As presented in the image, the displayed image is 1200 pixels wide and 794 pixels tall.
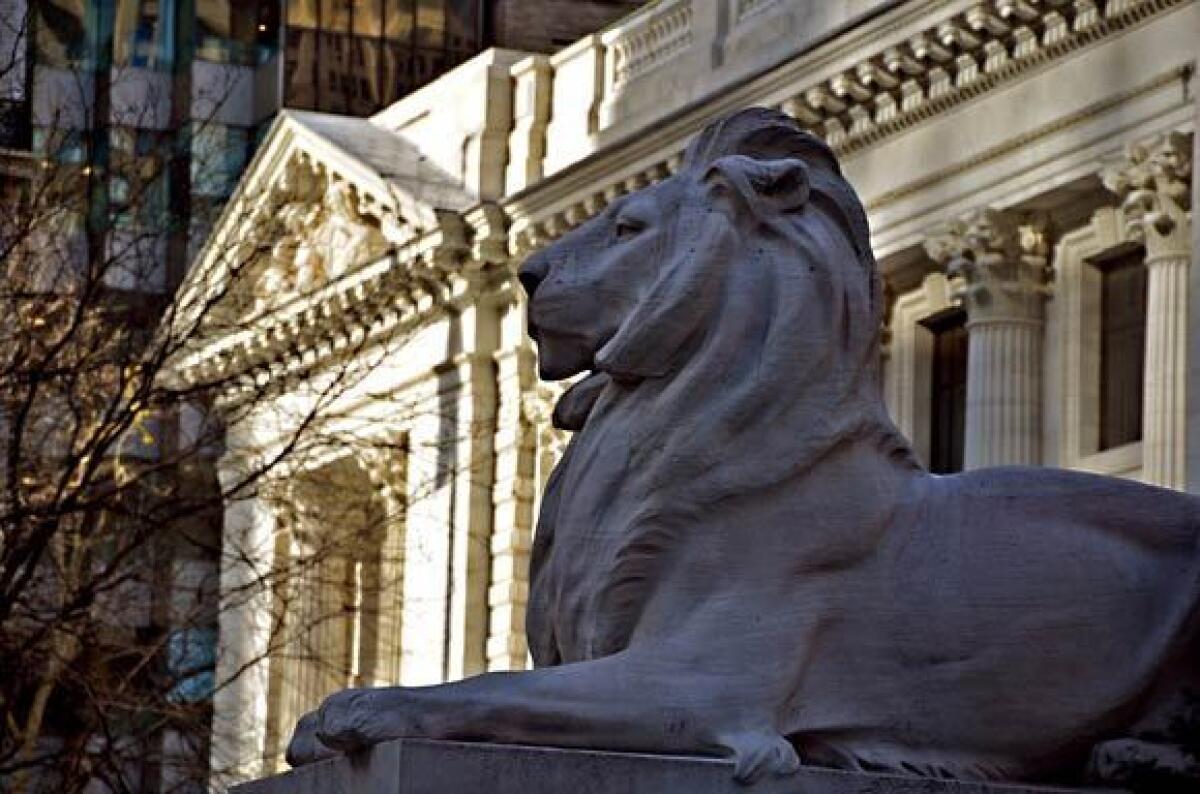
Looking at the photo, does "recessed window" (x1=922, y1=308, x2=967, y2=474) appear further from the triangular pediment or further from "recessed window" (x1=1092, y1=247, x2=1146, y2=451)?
the triangular pediment

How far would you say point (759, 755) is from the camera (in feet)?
22.3

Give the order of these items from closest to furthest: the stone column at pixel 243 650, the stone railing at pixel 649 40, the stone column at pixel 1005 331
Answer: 1. the stone column at pixel 1005 331
2. the stone railing at pixel 649 40
3. the stone column at pixel 243 650

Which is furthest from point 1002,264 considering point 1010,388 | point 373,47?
point 373,47

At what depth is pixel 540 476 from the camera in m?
47.9

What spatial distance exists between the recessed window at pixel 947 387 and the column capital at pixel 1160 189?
4793mm

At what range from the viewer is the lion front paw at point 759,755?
6770 millimetres

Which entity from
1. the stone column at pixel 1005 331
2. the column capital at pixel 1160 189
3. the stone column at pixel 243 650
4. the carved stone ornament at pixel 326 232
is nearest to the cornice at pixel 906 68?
the column capital at pixel 1160 189

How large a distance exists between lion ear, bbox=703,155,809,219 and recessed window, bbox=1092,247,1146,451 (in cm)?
2897

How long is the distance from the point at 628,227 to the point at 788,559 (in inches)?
27.9

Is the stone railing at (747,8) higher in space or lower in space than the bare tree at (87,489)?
higher

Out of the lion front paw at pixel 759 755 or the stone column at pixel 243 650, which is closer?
the lion front paw at pixel 759 755

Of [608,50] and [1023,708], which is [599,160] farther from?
[1023,708]

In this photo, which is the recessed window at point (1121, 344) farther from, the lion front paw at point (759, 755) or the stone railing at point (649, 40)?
the lion front paw at point (759, 755)

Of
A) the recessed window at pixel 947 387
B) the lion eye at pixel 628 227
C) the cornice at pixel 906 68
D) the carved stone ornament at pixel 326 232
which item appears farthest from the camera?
the carved stone ornament at pixel 326 232
